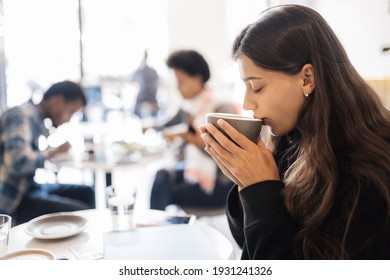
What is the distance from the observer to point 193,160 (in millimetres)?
1835

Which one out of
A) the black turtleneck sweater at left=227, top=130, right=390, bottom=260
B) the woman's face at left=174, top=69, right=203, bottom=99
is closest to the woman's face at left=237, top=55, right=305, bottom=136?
the black turtleneck sweater at left=227, top=130, right=390, bottom=260

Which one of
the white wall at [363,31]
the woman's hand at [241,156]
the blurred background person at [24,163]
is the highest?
the white wall at [363,31]

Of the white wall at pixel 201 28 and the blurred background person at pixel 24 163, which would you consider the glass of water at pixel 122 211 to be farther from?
the white wall at pixel 201 28

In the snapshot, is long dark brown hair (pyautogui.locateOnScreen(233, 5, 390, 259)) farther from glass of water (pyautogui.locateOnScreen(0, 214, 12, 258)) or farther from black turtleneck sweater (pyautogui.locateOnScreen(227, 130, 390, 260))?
glass of water (pyautogui.locateOnScreen(0, 214, 12, 258))

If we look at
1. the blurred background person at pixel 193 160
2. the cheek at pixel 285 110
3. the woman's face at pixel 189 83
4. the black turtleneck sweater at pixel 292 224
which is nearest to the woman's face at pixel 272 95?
the cheek at pixel 285 110

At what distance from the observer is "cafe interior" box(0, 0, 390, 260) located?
0.83 meters

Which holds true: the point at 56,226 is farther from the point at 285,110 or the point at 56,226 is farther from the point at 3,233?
the point at 285,110

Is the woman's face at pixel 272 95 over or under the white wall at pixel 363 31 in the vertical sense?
under

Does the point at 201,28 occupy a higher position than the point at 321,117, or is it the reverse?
the point at 201,28

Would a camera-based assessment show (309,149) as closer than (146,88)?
Yes

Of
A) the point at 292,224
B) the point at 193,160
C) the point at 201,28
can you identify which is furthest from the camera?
the point at 201,28

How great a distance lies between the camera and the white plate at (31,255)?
70cm

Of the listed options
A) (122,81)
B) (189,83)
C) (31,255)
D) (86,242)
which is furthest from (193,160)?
(122,81)

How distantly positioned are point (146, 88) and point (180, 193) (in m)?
2.19
